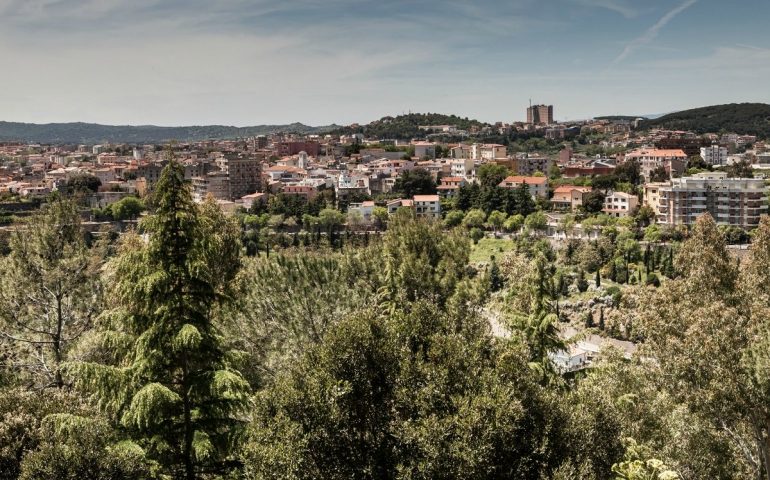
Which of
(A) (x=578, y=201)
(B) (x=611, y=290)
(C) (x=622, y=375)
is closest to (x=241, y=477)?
(C) (x=622, y=375)

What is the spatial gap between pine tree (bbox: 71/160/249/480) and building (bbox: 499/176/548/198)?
61.7m

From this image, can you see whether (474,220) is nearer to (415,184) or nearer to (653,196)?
(415,184)

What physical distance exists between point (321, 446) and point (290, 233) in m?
54.2

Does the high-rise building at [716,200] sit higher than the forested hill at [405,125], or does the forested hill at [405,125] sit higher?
the forested hill at [405,125]

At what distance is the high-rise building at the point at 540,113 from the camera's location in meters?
196

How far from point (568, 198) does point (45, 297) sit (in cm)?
5758

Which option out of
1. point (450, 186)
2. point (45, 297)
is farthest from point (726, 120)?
point (45, 297)

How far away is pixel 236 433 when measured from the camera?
28.1ft

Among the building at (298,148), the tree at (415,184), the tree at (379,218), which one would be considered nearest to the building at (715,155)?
the tree at (415,184)

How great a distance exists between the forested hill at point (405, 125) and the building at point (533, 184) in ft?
270

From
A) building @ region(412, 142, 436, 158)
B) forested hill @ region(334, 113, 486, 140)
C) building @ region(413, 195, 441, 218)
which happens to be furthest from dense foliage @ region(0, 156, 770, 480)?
forested hill @ region(334, 113, 486, 140)

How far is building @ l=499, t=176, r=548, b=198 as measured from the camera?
225 ft

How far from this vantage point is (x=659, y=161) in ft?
272

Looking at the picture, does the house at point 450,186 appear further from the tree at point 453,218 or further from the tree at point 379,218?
the tree at point 379,218
